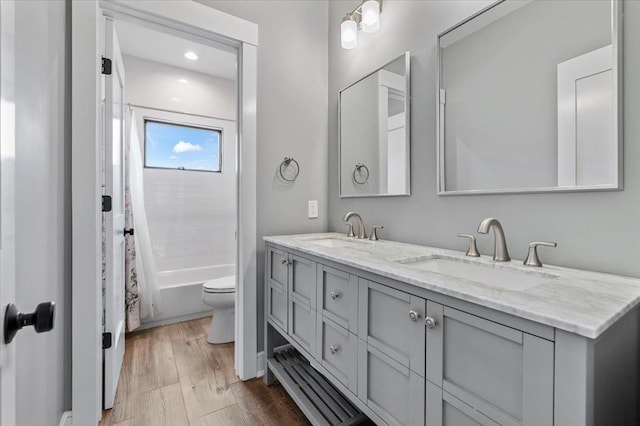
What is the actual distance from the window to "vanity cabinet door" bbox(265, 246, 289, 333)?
2.15m

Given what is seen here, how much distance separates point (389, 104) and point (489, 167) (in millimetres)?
713

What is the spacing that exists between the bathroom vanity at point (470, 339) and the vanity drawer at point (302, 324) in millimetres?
14

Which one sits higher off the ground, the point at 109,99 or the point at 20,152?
the point at 109,99

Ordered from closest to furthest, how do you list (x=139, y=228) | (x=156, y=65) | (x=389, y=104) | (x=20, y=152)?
1. (x=20, y=152)
2. (x=389, y=104)
3. (x=139, y=228)
4. (x=156, y=65)

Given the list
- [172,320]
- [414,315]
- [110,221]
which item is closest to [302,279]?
[414,315]

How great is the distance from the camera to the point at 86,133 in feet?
4.63

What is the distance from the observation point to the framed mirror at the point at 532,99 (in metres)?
0.97

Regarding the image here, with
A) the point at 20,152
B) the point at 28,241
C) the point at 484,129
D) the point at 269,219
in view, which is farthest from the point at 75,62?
the point at 484,129

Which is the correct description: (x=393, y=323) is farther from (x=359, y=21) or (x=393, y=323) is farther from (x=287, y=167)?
(x=359, y=21)

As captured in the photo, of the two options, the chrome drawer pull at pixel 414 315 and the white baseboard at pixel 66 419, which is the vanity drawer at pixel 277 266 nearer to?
the chrome drawer pull at pixel 414 315

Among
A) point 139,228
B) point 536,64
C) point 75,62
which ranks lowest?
point 139,228

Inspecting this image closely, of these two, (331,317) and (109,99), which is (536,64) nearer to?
(331,317)

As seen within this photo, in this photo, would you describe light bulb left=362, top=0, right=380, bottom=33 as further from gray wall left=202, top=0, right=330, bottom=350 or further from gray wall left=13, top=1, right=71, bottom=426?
gray wall left=13, top=1, right=71, bottom=426

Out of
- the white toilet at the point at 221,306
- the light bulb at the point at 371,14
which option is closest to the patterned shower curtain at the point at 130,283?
the white toilet at the point at 221,306
